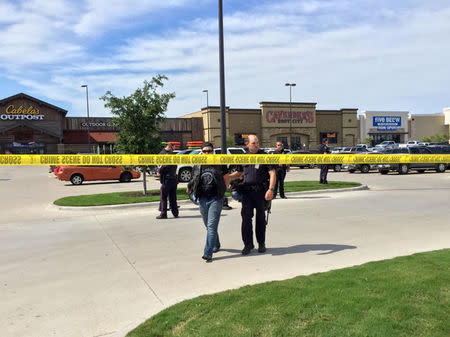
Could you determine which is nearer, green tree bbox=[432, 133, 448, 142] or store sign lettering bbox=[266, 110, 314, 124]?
store sign lettering bbox=[266, 110, 314, 124]

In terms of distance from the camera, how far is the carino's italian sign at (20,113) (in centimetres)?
5175

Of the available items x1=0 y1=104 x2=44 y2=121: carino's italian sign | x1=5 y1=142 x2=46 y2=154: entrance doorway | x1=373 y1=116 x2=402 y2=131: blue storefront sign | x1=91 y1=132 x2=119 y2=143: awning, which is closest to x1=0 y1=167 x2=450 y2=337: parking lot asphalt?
x1=91 y1=132 x2=119 y2=143: awning

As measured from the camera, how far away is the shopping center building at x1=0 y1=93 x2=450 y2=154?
52344mm

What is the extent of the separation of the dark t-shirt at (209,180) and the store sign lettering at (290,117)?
5254cm

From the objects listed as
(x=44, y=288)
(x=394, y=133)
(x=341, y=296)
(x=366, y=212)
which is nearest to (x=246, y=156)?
(x=341, y=296)

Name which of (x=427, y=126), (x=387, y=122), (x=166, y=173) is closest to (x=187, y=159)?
(x=166, y=173)

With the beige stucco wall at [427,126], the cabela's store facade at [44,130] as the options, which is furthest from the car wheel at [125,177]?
the beige stucco wall at [427,126]

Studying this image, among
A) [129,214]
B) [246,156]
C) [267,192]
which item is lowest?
[129,214]

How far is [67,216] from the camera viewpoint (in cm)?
1059

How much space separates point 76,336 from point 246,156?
3596 mm

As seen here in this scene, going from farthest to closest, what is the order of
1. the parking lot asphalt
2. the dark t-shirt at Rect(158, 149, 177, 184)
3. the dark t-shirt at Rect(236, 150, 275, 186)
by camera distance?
the dark t-shirt at Rect(158, 149, 177, 184)
the dark t-shirt at Rect(236, 150, 275, 186)
the parking lot asphalt

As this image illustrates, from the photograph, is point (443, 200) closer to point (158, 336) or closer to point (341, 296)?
point (341, 296)

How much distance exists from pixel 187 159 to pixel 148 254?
2313mm

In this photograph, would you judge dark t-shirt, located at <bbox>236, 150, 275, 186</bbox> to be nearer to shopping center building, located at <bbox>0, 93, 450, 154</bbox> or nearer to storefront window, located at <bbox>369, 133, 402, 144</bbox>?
shopping center building, located at <bbox>0, 93, 450, 154</bbox>
